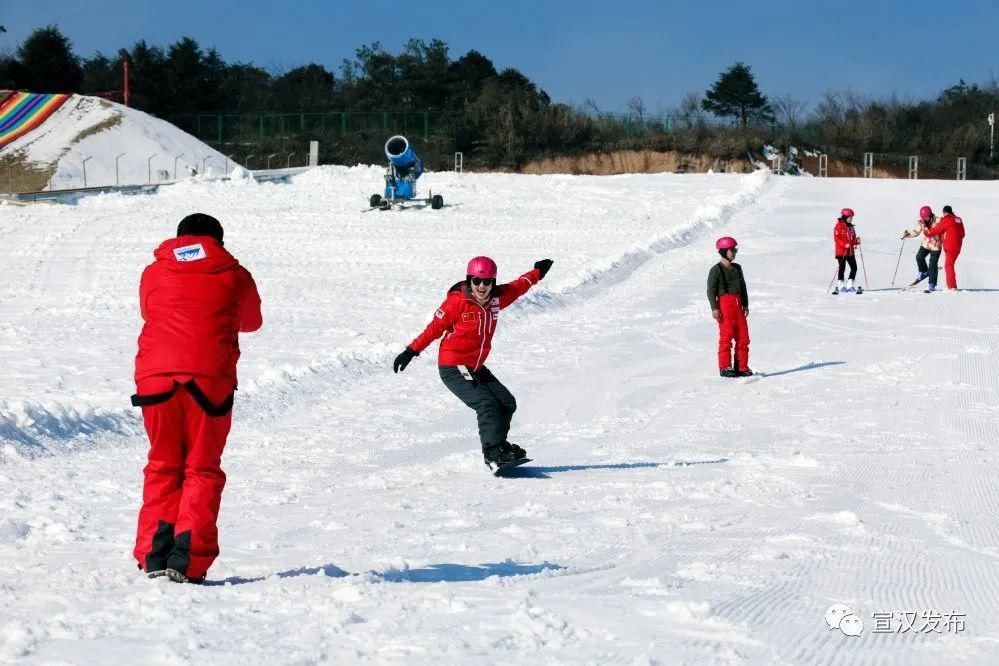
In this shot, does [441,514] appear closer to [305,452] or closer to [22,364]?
[305,452]

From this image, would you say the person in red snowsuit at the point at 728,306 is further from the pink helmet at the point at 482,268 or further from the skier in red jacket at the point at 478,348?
the pink helmet at the point at 482,268

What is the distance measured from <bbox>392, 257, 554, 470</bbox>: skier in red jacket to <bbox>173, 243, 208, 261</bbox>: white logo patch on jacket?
3.13m

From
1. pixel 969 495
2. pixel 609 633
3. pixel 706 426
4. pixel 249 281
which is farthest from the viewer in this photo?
pixel 706 426

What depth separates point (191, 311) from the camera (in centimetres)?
543

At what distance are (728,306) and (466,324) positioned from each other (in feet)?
18.7

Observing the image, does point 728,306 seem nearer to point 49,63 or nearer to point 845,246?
point 845,246

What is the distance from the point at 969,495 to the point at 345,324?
418 inches

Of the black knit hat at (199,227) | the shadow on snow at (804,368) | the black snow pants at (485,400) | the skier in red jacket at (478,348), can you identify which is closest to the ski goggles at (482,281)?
the skier in red jacket at (478,348)

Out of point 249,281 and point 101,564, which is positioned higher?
point 249,281

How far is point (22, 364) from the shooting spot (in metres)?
13.0

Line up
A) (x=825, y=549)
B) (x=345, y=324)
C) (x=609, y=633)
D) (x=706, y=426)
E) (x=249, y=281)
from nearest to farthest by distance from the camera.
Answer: (x=609, y=633) → (x=249, y=281) → (x=825, y=549) → (x=706, y=426) → (x=345, y=324)

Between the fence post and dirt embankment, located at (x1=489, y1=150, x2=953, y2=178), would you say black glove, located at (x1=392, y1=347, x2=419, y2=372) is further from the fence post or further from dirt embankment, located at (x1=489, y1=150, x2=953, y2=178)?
dirt embankment, located at (x1=489, y1=150, x2=953, y2=178)

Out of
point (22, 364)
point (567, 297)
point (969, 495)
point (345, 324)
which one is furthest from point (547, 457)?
point (567, 297)

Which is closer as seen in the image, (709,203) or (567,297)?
(567,297)
